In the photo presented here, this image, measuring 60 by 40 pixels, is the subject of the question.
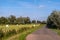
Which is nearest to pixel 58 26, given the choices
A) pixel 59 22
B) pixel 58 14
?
pixel 59 22

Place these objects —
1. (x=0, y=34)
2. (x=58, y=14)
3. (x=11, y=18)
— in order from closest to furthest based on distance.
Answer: (x=0, y=34)
(x=58, y=14)
(x=11, y=18)

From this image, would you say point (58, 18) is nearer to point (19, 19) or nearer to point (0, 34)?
point (0, 34)

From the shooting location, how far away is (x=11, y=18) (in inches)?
6068

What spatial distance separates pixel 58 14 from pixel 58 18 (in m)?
3.50

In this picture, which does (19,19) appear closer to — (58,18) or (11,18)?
(11,18)

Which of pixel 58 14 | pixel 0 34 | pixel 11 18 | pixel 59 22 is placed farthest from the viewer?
pixel 11 18

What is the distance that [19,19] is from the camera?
160 meters

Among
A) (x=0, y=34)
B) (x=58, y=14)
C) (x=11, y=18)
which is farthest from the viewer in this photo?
(x=11, y=18)

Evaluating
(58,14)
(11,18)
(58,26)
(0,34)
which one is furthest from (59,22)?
(11,18)

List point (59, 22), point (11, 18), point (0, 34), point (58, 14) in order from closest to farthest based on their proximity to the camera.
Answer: point (0, 34), point (59, 22), point (58, 14), point (11, 18)

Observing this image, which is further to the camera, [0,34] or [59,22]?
[59,22]

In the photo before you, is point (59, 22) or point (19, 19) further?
point (19, 19)

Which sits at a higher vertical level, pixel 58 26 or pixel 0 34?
pixel 0 34

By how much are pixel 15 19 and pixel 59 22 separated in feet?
308
